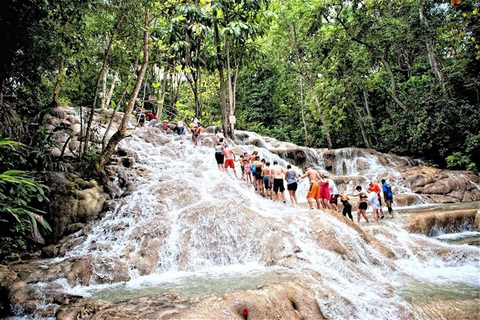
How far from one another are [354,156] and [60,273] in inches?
740

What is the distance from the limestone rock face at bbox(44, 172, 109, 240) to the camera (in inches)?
321

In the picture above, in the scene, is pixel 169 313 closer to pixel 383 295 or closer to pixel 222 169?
pixel 383 295

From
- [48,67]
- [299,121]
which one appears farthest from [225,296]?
[299,121]

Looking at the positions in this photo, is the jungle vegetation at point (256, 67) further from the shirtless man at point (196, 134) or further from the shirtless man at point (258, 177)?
the shirtless man at point (258, 177)

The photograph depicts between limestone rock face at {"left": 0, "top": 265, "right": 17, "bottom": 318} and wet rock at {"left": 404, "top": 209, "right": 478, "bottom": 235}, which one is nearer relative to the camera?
limestone rock face at {"left": 0, "top": 265, "right": 17, "bottom": 318}

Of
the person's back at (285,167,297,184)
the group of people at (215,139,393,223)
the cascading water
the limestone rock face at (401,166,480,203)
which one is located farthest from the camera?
the limestone rock face at (401,166,480,203)

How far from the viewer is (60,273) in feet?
19.2

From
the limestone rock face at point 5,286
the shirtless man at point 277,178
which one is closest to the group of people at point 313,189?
the shirtless man at point 277,178

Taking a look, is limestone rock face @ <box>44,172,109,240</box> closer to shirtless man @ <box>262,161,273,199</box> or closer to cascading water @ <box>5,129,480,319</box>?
cascading water @ <box>5,129,480,319</box>

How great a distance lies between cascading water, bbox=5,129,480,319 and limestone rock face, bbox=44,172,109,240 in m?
0.60

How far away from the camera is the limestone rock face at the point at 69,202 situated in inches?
321

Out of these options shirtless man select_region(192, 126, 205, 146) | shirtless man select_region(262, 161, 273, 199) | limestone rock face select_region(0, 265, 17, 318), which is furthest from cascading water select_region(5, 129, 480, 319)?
shirtless man select_region(192, 126, 205, 146)

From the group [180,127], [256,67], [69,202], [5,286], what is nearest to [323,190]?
[69,202]

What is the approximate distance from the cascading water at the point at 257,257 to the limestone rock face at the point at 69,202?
0.60 m
